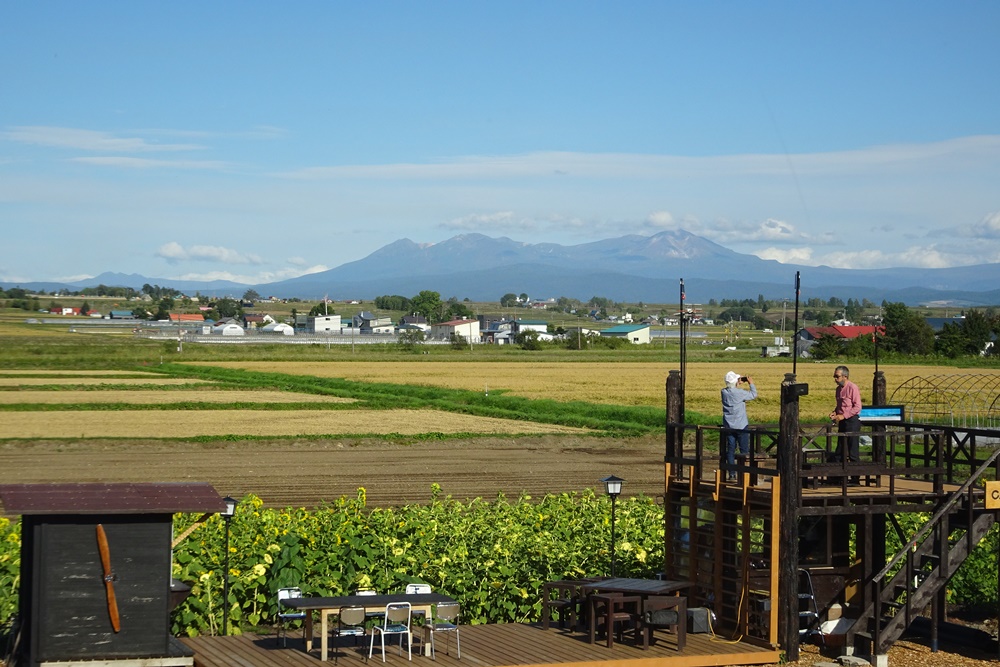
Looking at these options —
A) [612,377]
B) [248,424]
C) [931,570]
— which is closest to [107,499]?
[931,570]

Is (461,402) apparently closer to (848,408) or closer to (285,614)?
(848,408)

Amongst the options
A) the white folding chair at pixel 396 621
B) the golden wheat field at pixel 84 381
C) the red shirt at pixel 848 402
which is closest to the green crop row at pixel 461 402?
the golden wheat field at pixel 84 381

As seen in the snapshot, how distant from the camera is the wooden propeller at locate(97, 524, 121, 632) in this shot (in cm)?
1198

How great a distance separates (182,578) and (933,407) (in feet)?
150

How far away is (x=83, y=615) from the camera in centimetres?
1202

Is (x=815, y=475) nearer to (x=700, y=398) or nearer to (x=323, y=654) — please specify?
(x=323, y=654)

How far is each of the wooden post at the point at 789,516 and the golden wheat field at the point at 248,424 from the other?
3091 cm

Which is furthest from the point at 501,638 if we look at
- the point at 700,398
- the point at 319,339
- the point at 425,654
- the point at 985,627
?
the point at 319,339

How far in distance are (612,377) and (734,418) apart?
219 ft

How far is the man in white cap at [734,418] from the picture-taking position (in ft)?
49.8

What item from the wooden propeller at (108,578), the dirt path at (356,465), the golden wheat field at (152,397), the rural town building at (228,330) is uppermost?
the rural town building at (228,330)

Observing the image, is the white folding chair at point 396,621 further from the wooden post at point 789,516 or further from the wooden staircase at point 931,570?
the wooden staircase at point 931,570

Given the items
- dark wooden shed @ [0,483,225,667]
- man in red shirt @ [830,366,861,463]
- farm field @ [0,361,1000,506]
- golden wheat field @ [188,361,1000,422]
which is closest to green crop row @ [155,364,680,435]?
farm field @ [0,361,1000,506]

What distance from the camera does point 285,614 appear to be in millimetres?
13867
